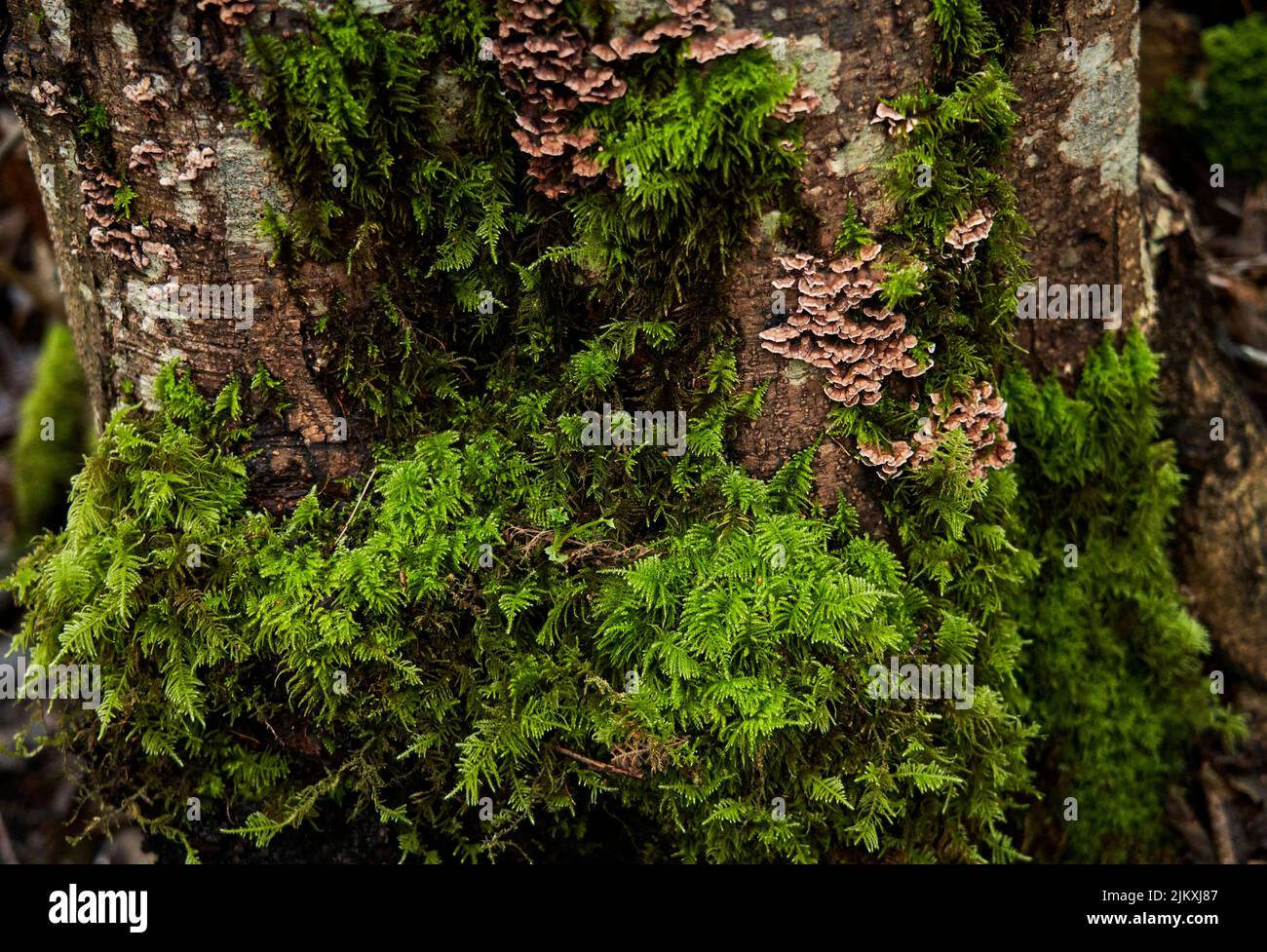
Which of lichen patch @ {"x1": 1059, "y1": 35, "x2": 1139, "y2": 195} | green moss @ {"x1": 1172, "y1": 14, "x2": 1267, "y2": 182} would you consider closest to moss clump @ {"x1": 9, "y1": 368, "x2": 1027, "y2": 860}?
lichen patch @ {"x1": 1059, "y1": 35, "x2": 1139, "y2": 195}

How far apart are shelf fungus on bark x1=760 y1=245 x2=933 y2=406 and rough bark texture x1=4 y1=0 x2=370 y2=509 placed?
139 centimetres

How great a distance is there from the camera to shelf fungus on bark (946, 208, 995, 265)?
3.00 metres

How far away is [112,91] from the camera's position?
2.83 metres

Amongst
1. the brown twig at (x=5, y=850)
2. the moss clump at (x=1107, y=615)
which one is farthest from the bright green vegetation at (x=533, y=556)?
the brown twig at (x=5, y=850)

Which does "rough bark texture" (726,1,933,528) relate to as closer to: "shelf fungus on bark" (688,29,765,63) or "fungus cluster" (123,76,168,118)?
"shelf fungus on bark" (688,29,765,63)

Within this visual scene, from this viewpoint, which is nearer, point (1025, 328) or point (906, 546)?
point (906, 546)

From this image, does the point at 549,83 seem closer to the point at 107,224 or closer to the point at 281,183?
the point at 281,183

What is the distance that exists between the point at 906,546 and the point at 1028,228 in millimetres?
1097

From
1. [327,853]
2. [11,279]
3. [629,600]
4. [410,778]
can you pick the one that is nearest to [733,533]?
[629,600]

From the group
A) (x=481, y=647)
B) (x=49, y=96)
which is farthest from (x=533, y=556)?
(x=49, y=96)

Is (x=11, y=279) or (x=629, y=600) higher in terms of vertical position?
(x=11, y=279)

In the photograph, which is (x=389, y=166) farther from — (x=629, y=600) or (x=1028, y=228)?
(x=1028, y=228)

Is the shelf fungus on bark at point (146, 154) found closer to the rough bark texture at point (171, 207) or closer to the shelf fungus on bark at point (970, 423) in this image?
the rough bark texture at point (171, 207)

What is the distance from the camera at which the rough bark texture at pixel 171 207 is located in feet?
9.02
